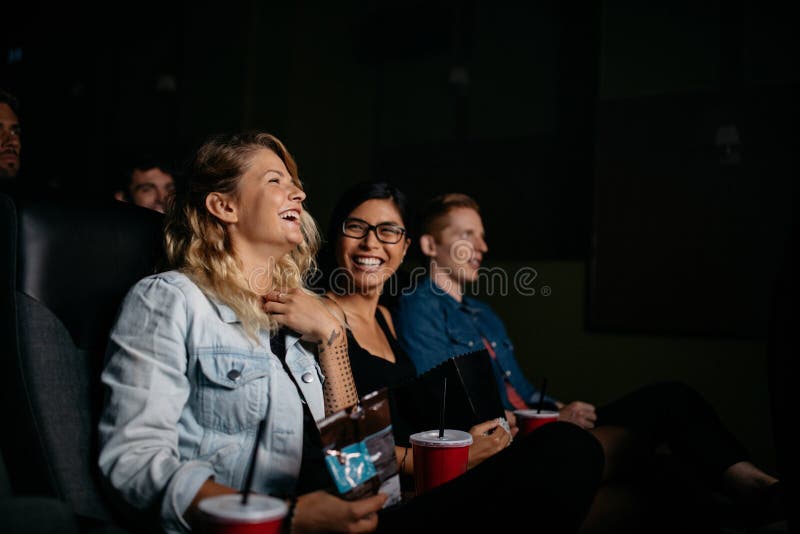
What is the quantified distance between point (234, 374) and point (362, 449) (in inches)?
11.3

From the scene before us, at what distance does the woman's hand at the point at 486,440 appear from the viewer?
1.52 metres

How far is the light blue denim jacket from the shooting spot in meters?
1.00

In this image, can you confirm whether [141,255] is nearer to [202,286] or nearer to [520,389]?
[202,286]

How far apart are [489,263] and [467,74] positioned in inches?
58.7

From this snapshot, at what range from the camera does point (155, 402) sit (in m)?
1.04

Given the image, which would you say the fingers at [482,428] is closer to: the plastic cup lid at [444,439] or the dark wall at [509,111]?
the plastic cup lid at [444,439]

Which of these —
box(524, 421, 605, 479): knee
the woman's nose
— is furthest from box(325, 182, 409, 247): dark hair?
box(524, 421, 605, 479): knee

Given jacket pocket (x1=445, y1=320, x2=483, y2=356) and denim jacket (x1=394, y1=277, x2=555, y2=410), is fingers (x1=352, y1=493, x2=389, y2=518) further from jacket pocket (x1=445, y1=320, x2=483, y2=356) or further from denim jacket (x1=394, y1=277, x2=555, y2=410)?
jacket pocket (x1=445, y1=320, x2=483, y2=356)

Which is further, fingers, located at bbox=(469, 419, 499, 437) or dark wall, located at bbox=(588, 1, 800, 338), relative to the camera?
dark wall, located at bbox=(588, 1, 800, 338)

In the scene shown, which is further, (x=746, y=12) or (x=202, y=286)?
(x=746, y=12)

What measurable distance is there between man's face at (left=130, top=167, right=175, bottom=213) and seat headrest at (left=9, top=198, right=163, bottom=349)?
1.58m

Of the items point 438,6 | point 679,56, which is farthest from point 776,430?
point 438,6

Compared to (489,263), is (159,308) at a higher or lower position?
lower

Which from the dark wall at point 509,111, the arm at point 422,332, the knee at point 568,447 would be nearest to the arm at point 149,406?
the knee at point 568,447
